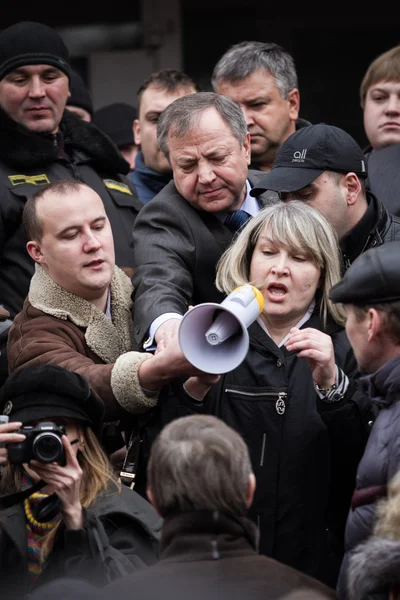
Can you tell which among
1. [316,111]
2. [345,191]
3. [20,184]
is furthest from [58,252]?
[316,111]

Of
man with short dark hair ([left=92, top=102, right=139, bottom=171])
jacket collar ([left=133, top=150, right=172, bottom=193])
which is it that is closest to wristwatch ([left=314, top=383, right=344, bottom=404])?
jacket collar ([left=133, top=150, right=172, bottom=193])

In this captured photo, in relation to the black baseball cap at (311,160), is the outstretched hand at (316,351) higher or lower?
lower

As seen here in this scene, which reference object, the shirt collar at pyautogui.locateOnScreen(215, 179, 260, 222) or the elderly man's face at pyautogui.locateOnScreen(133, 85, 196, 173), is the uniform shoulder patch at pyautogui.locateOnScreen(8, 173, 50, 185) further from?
the elderly man's face at pyautogui.locateOnScreen(133, 85, 196, 173)

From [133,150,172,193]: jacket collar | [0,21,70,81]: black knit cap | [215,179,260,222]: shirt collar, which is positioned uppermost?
[0,21,70,81]: black knit cap

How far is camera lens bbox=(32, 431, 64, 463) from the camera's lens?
3865mm

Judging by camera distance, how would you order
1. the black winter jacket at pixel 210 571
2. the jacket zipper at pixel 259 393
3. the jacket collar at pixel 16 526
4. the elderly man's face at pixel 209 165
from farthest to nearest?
the elderly man's face at pixel 209 165 → the jacket zipper at pixel 259 393 → the jacket collar at pixel 16 526 → the black winter jacket at pixel 210 571

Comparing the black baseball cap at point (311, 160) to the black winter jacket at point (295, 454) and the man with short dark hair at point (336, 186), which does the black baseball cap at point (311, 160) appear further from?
the black winter jacket at point (295, 454)

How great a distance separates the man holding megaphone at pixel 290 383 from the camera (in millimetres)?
4082

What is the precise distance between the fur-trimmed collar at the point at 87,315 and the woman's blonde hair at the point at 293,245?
41 centimetres

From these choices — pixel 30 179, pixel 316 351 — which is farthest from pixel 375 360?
pixel 30 179

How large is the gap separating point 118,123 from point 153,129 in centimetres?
101

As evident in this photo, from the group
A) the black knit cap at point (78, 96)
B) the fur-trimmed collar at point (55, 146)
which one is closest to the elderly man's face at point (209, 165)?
the fur-trimmed collar at point (55, 146)

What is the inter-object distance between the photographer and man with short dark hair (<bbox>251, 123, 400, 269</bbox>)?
3.90ft

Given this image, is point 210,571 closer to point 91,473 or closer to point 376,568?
point 376,568
